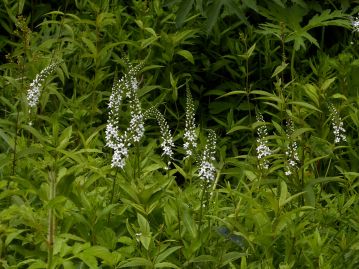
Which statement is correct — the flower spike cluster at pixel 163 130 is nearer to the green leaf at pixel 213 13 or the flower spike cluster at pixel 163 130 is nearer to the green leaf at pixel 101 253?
the green leaf at pixel 101 253

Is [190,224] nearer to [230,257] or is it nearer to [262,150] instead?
[230,257]

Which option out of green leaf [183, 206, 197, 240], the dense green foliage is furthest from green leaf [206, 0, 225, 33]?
green leaf [183, 206, 197, 240]

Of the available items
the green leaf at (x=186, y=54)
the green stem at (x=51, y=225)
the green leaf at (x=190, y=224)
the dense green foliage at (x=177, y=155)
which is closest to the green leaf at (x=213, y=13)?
the dense green foliage at (x=177, y=155)

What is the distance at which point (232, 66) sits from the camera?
203 inches

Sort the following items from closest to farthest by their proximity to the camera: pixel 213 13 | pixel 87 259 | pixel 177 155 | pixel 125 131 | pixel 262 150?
1. pixel 87 259
2. pixel 125 131
3. pixel 262 150
4. pixel 213 13
5. pixel 177 155

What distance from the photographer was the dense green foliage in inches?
112

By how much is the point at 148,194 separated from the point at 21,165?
2.49ft

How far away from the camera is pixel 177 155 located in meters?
4.64

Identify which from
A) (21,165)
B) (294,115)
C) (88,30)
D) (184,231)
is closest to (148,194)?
(184,231)

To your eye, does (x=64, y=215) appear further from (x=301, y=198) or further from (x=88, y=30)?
(x=88, y=30)

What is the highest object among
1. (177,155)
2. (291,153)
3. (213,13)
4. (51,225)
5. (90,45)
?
(213,13)

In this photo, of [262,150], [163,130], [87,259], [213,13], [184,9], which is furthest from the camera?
[184,9]

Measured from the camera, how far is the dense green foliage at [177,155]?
9.36ft

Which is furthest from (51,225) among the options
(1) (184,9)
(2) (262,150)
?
(1) (184,9)
